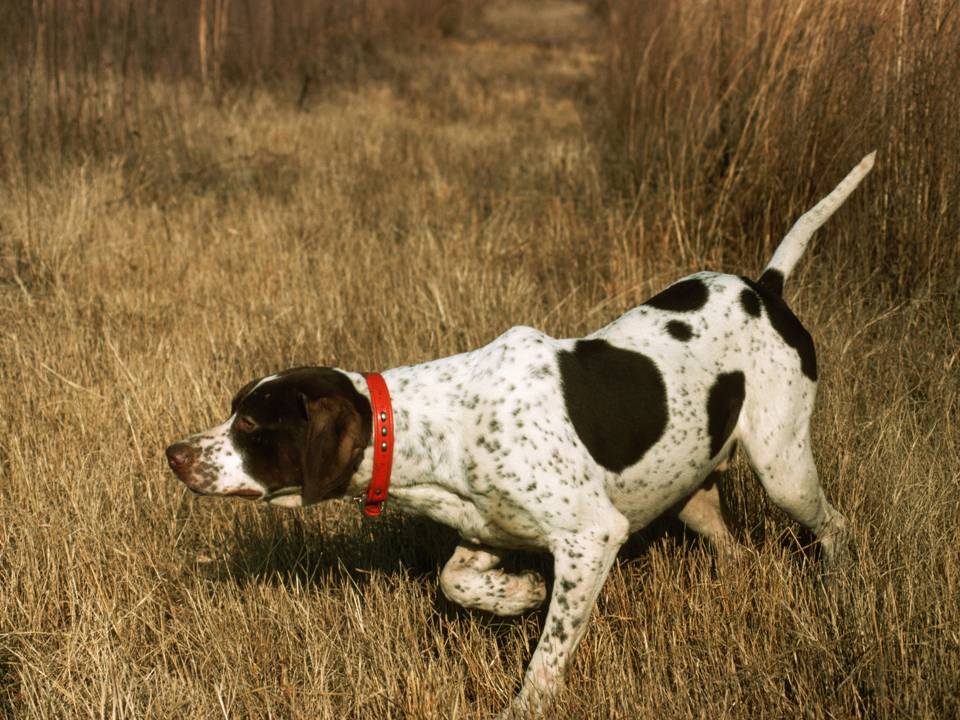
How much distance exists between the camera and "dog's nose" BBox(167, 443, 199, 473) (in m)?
2.97

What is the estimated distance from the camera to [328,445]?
2904 mm

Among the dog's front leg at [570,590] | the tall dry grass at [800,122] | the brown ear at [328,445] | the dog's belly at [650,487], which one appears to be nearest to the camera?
the brown ear at [328,445]

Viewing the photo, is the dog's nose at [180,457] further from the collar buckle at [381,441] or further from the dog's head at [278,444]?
the collar buckle at [381,441]

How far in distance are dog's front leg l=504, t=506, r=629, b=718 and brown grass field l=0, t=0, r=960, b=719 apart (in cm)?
9

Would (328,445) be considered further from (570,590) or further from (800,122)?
(800,122)

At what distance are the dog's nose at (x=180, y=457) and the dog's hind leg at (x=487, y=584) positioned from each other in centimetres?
85

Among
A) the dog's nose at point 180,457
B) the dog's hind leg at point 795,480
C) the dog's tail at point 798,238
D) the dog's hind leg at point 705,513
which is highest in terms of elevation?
the dog's tail at point 798,238

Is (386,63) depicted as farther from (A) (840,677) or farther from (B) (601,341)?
(A) (840,677)

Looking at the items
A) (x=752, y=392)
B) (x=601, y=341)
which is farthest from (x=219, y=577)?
(x=752, y=392)

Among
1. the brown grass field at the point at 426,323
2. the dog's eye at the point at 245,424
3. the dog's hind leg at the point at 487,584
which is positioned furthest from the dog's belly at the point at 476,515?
the dog's eye at the point at 245,424

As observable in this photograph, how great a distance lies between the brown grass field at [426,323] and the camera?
3041 millimetres

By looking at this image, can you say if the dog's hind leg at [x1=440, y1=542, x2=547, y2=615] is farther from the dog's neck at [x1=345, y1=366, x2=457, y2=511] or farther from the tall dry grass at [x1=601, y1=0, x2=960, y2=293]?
the tall dry grass at [x1=601, y1=0, x2=960, y2=293]

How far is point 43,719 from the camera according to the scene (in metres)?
2.82

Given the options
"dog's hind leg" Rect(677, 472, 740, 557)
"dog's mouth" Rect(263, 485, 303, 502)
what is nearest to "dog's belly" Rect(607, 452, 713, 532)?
"dog's hind leg" Rect(677, 472, 740, 557)
